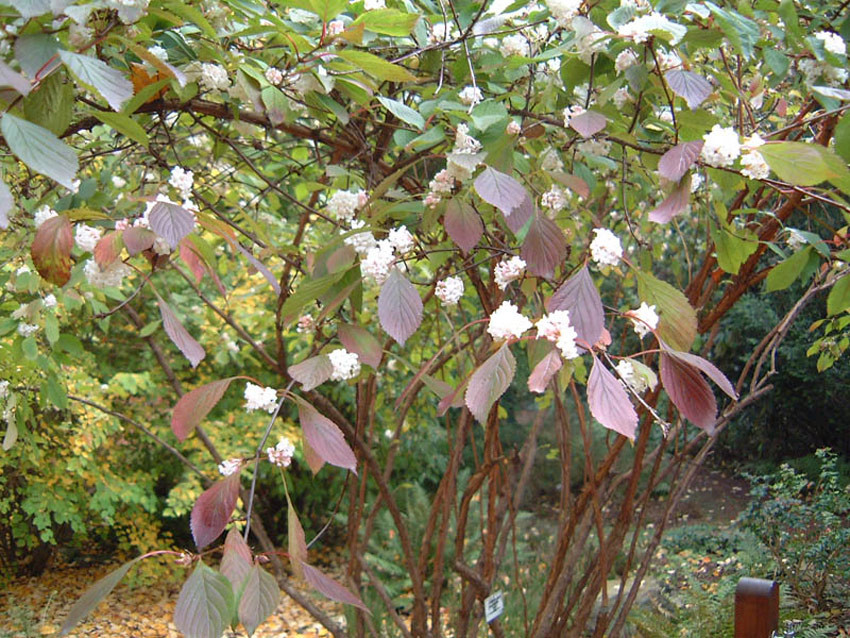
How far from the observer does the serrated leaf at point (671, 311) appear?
0.81 meters

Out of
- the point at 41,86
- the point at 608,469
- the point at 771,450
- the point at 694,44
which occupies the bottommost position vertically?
the point at 771,450

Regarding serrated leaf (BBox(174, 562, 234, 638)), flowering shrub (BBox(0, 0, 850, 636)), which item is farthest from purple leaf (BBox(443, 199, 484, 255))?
serrated leaf (BBox(174, 562, 234, 638))

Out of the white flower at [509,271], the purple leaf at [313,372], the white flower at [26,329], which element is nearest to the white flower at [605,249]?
the white flower at [509,271]

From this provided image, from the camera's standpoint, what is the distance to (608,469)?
Result: 1.52 meters

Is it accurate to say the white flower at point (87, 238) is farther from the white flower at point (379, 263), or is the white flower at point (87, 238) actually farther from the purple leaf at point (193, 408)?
the white flower at point (379, 263)

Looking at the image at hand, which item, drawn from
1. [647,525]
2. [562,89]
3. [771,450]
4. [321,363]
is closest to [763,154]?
[562,89]

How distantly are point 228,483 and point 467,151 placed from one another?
489mm

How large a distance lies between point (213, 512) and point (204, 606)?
11cm

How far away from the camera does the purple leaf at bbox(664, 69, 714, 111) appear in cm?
85

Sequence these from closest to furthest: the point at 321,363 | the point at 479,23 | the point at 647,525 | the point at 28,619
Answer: the point at 321,363 < the point at 479,23 < the point at 28,619 < the point at 647,525

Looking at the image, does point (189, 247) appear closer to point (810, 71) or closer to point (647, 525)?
point (810, 71)

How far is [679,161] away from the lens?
0.81 metres

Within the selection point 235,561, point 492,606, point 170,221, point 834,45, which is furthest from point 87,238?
point 492,606

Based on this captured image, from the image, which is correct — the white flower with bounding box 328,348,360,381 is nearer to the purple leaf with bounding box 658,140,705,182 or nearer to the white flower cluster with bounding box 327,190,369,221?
the white flower cluster with bounding box 327,190,369,221
